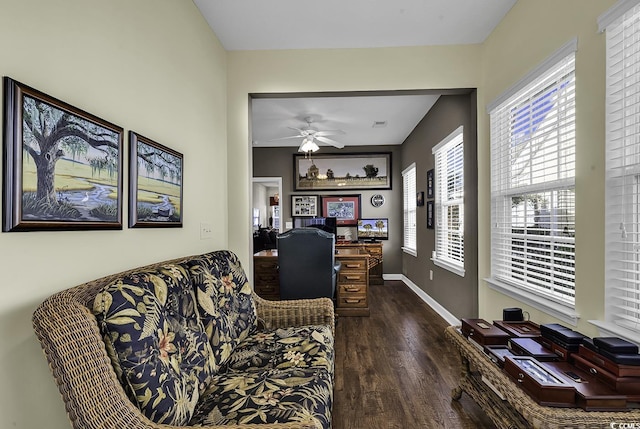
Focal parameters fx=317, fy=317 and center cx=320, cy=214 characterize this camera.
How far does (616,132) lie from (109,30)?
2343 millimetres

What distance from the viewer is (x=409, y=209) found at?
5902 mm

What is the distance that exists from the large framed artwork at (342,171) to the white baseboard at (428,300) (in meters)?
1.80

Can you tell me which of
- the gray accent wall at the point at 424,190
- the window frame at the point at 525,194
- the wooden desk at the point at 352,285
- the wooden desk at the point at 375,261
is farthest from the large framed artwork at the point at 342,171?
the window frame at the point at 525,194

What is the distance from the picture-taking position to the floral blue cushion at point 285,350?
159cm

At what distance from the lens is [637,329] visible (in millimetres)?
1372

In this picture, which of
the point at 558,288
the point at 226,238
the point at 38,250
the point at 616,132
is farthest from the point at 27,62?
the point at 558,288

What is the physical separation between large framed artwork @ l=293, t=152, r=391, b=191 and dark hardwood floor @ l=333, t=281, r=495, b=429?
10.0 feet

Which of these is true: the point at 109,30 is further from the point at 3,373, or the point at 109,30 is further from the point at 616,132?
the point at 616,132

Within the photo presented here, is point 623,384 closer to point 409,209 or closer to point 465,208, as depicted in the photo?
point 465,208

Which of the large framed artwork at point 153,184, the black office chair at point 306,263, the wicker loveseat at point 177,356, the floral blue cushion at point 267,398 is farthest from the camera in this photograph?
the black office chair at point 306,263

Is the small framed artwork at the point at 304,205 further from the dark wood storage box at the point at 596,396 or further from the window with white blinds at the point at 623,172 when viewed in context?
the dark wood storage box at the point at 596,396

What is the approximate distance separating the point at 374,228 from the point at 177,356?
543cm

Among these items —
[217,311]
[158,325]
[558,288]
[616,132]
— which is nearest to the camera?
[158,325]

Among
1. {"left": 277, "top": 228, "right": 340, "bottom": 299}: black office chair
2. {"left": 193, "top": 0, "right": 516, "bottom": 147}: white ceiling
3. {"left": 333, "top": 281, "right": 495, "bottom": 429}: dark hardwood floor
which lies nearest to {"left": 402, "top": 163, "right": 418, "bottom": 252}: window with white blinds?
{"left": 333, "top": 281, "right": 495, "bottom": 429}: dark hardwood floor
